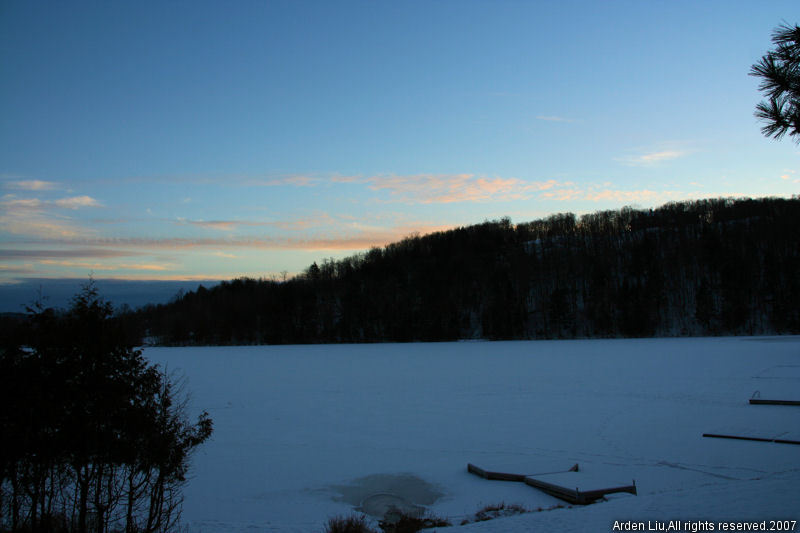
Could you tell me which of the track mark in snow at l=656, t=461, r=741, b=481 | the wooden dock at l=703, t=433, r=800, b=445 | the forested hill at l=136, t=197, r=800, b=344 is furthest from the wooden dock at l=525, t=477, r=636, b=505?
the forested hill at l=136, t=197, r=800, b=344

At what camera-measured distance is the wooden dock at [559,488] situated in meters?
8.55

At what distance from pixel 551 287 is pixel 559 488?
85753 millimetres

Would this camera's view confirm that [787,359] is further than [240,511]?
Yes

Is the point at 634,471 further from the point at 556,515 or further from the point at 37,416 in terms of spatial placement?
the point at 37,416

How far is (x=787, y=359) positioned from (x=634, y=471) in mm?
26730

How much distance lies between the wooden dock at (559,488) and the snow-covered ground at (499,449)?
0.64 ft

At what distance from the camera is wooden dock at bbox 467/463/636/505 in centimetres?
855

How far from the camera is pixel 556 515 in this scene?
6.82 meters

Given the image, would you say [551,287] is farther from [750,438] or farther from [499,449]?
[499,449]

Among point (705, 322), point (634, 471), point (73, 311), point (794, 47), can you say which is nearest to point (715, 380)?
point (634, 471)

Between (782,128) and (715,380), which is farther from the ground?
(782,128)

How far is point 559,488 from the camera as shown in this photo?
895cm

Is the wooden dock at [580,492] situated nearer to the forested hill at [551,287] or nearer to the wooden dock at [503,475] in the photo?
the wooden dock at [503,475]

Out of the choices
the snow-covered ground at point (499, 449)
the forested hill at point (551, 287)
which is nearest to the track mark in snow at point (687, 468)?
the snow-covered ground at point (499, 449)
